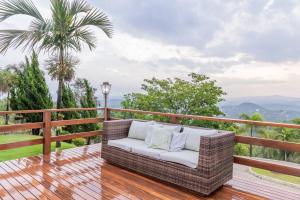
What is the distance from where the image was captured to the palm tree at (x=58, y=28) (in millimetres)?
5043

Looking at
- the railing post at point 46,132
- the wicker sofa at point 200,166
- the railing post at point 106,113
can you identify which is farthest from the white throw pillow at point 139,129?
the railing post at point 46,132

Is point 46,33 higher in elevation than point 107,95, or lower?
higher

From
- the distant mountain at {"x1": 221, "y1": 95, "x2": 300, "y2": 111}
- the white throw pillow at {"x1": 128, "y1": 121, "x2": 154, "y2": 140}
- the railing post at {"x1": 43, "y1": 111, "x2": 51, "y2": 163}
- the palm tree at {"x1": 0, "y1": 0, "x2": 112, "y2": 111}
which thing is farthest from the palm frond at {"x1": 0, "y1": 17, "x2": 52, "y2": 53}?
the distant mountain at {"x1": 221, "y1": 95, "x2": 300, "y2": 111}

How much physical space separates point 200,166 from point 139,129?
1.53m

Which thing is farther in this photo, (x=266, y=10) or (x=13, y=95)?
(x=13, y=95)

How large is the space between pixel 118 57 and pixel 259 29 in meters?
4.52

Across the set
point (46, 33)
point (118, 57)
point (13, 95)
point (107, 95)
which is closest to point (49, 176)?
point (107, 95)

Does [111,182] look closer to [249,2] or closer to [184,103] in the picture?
[249,2]

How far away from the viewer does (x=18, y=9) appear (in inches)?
199

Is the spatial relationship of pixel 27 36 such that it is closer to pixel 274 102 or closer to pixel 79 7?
pixel 79 7

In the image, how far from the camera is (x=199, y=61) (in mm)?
10367

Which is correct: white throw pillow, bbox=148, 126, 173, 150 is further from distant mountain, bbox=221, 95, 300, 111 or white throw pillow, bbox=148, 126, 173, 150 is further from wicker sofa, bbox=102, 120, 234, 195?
distant mountain, bbox=221, 95, 300, 111

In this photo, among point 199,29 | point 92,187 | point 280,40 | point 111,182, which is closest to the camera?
point 92,187

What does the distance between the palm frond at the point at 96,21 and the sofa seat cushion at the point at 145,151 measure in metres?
3.56
